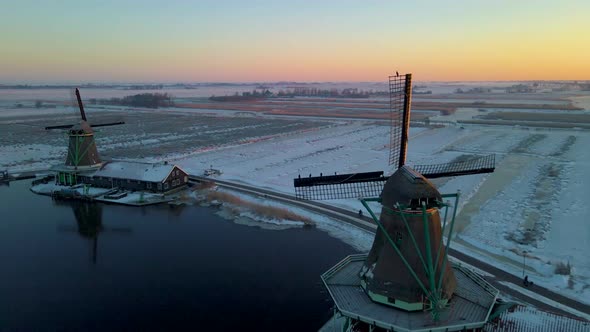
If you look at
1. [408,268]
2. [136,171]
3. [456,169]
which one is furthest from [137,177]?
[408,268]

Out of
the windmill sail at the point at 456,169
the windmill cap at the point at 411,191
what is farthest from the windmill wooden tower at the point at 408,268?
the windmill sail at the point at 456,169

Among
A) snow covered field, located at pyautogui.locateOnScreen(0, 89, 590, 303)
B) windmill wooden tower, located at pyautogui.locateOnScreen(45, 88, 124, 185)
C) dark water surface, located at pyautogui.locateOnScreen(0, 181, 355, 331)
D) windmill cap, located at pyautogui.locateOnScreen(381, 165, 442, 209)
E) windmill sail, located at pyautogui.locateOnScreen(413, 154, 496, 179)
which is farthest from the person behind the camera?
windmill wooden tower, located at pyautogui.locateOnScreen(45, 88, 124, 185)

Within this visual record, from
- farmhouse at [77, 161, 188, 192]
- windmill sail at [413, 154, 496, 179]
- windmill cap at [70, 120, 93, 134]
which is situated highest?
windmill sail at [413, 154, 496, 179]

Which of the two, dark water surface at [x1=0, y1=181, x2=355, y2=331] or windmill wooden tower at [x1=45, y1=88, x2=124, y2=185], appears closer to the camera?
dark water surface at [x1=0, y1=181, x2=355, y2=331]

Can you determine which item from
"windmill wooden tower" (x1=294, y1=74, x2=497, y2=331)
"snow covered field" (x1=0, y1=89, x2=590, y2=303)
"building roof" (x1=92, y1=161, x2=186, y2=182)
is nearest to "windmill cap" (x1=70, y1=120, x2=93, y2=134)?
"building roof" (x1=92, y1=161, x2=186, y2=182)

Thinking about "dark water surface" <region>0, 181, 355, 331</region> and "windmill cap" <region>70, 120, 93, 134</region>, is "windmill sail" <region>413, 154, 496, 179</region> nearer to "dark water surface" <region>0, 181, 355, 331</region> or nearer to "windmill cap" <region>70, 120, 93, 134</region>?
"dark water surface" <region>0, 181, 355, 331</region>

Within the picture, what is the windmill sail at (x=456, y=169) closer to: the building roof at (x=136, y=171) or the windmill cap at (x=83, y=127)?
the building roof at (x=136, y=171)
